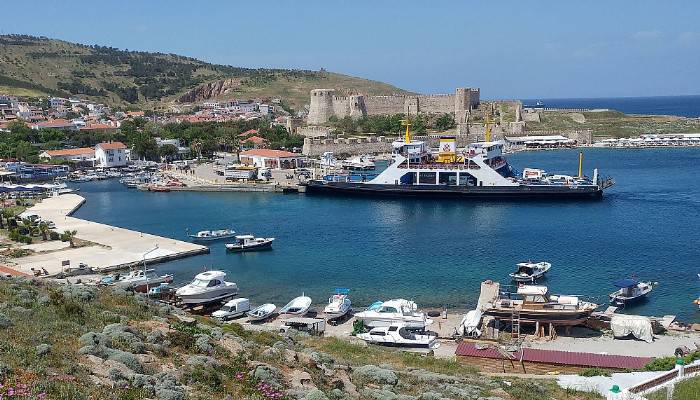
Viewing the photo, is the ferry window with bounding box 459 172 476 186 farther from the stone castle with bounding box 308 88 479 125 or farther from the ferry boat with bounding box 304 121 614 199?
the stone castle with bounding box 308 88 479 125

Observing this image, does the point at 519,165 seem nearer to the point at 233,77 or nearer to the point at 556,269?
the point at 556,269

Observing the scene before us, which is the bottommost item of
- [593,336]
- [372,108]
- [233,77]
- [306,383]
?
[593,336]

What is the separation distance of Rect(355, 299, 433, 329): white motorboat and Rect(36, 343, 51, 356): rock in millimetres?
10635

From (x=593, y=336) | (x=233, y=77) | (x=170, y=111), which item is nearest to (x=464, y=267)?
(x=593, y=336)

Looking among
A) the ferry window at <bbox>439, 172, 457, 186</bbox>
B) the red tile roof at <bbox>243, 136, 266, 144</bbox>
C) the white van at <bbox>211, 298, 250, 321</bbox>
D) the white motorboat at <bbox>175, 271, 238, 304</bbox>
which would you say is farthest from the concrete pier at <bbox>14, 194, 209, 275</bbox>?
the red tile roof at <bbox>243, 136, 266, 144</bbox>

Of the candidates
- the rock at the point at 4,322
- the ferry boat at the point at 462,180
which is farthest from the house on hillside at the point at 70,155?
the rock at the point at 4,322

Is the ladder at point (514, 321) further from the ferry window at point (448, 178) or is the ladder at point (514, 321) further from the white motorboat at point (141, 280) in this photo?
the ferry window at point (448, 178)

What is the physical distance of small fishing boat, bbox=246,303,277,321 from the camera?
18.5 meters

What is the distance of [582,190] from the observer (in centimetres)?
4078

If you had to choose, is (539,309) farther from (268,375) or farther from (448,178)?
(448,178)

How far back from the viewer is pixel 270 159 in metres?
57.8

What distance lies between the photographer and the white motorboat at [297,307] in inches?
747

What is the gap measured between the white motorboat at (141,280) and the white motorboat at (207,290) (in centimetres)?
153

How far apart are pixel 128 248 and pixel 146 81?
103 m
